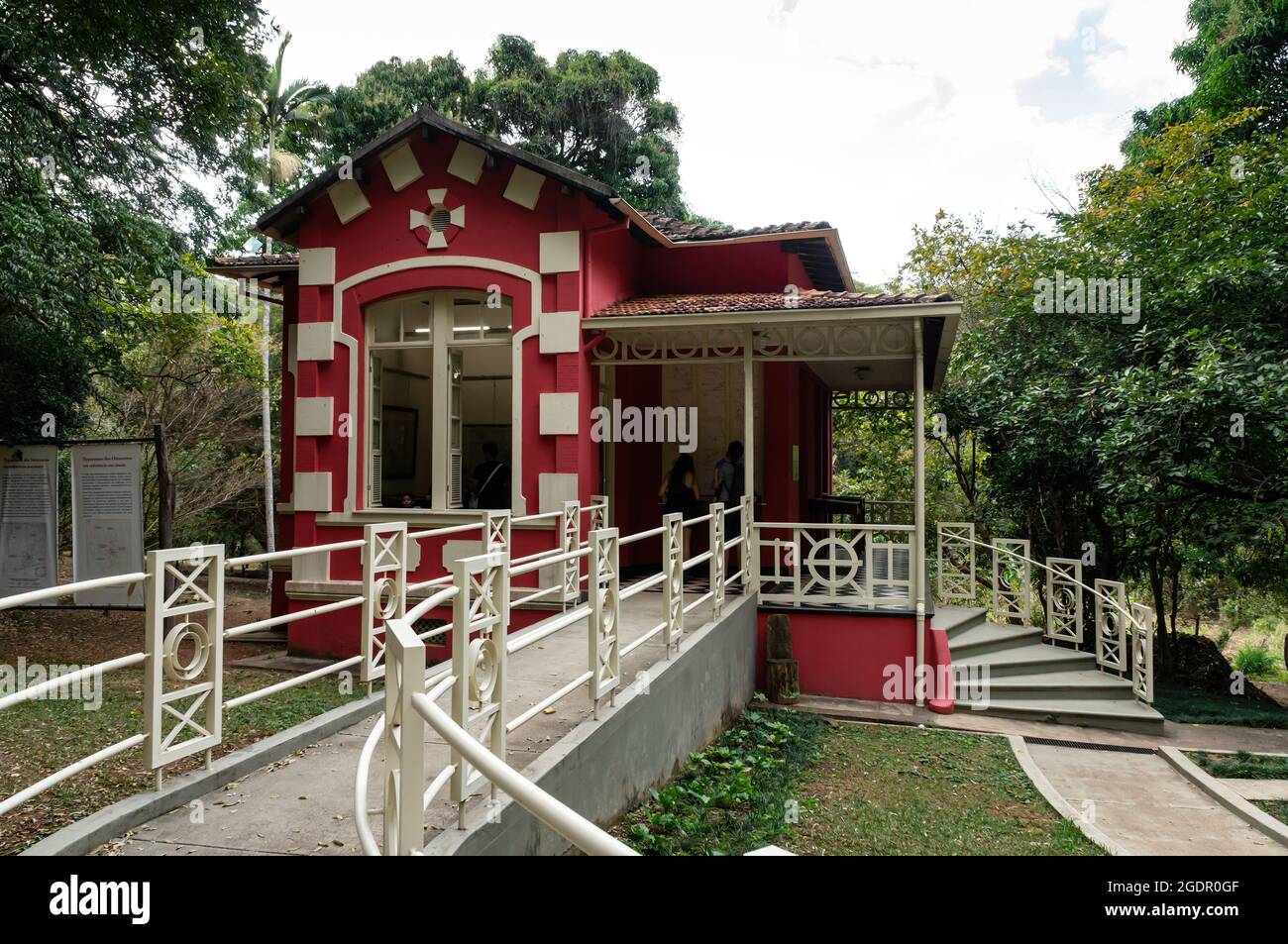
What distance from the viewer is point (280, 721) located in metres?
5.93

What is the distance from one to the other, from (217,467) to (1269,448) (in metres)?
17.9

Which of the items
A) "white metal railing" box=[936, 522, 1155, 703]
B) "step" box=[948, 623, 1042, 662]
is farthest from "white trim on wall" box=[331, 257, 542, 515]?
"white metal railing" box=[936, 522, 1155, 703]

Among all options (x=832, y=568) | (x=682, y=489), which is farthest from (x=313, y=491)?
(x=832, y=568)

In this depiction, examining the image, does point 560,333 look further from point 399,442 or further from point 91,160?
point 91,160

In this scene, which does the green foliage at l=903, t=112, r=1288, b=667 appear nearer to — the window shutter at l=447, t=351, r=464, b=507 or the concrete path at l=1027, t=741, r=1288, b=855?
the concrete path at l=1027, t=741, r=1288, b=855

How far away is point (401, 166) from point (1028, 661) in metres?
9.69

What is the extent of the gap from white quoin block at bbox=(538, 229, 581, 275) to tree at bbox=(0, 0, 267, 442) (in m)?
4.60

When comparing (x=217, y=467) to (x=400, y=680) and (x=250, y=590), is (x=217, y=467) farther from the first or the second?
(x=400, y=680)

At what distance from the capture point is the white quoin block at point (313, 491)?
10.0 meters

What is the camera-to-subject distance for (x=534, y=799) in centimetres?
184

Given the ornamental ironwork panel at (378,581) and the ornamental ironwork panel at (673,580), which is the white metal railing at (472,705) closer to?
the ornamental ironwork panel at (673,580)

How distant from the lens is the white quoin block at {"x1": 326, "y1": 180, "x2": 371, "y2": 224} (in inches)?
394

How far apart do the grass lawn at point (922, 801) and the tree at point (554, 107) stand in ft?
58.5
